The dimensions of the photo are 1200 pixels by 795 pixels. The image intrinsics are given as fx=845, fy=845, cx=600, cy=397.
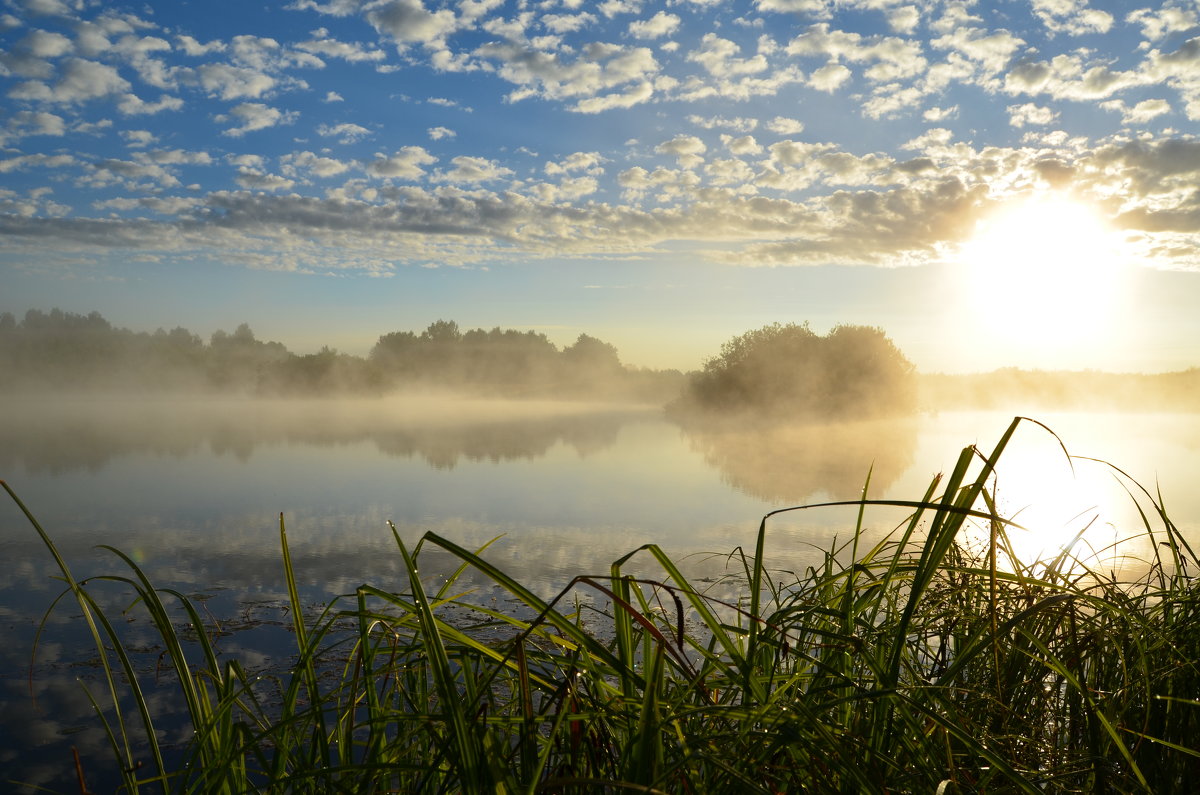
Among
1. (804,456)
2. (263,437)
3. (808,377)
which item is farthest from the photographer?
(808,377)

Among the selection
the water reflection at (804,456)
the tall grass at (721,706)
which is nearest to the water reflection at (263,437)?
the water reflection at (804,456)

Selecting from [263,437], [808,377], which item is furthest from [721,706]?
[808,377]

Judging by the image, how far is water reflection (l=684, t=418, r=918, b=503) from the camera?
15.3 m

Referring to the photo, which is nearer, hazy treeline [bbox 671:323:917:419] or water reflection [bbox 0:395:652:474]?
water reflection [bbox 0:395:652:474]

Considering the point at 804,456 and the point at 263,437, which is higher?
the point at 804,456

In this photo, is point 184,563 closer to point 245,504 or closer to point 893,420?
point 245,504

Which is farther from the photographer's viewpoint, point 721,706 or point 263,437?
point 263,437

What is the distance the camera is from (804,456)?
860 inches

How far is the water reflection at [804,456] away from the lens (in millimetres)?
15270

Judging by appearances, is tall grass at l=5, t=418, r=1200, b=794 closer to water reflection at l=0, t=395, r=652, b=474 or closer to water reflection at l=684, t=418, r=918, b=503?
water reflection at l=684, t=418, r=918, b=503

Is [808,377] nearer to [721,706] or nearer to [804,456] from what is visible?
[804,456]

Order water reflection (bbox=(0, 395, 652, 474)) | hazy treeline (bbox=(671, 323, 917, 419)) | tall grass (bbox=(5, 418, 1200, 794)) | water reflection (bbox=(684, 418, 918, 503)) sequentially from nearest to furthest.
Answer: tall grass (bbox=(5, 418, 1200, 794))
water reflection (bbox=(684, 418, 918, 503))
water reflection (bbox=(0, 395, 652, 474))
hazy treeline (bbox=(671, 323, 917, 419))

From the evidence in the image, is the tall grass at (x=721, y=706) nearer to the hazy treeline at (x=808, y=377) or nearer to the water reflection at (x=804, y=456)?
the water reflection at (x=804, y=456)

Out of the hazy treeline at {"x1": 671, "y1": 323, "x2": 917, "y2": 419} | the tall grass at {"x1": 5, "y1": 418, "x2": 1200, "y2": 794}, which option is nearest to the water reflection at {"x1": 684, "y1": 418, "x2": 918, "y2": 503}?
the hazy treeline at {"x1": 671, "y1": 323, "x2": 917, "y2": 419}
